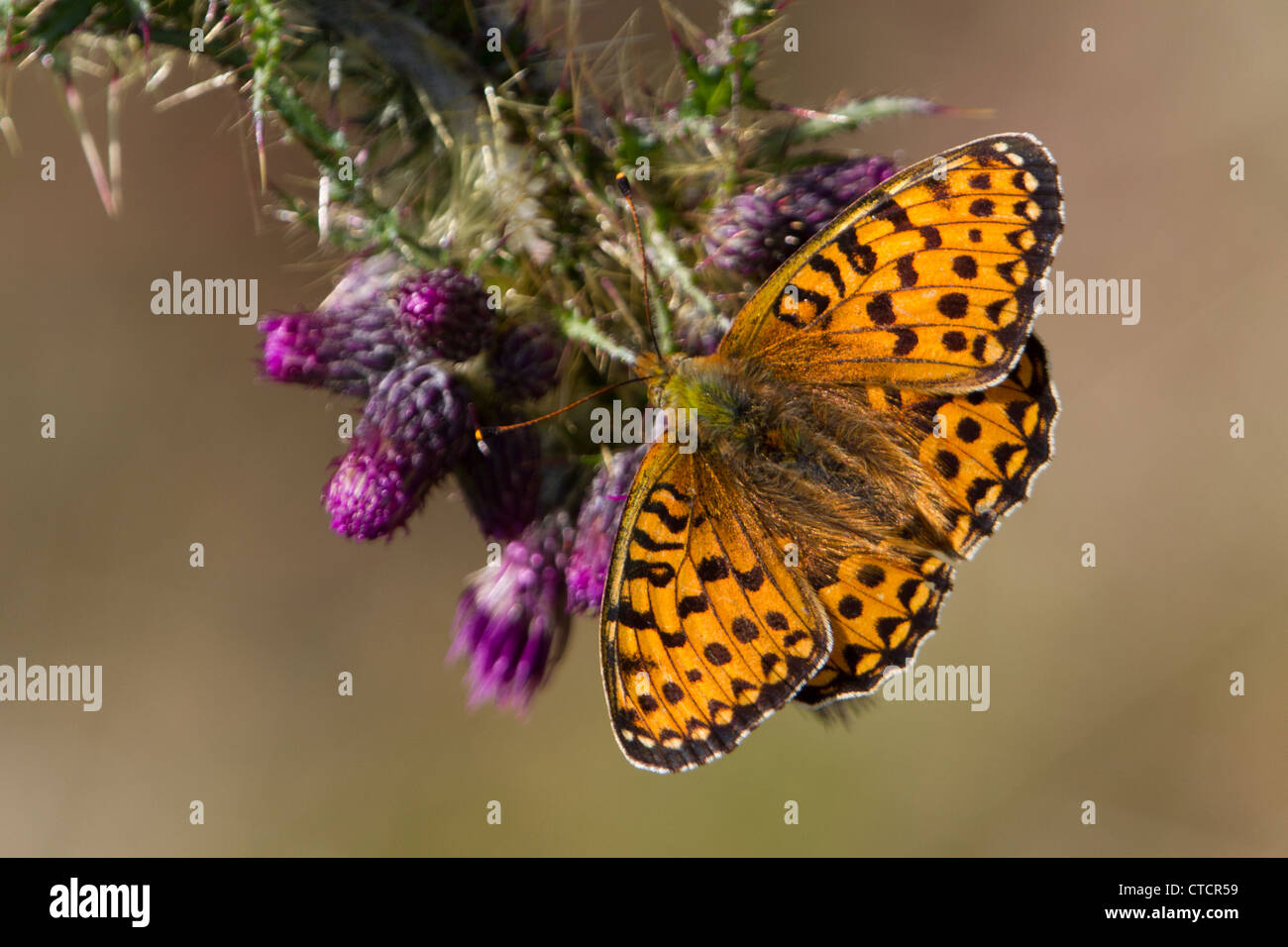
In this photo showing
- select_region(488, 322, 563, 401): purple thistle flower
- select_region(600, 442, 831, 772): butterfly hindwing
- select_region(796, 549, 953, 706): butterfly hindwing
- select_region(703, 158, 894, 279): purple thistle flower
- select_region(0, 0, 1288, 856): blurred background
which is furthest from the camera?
select_region(0, 0, 1288, 856): blurred background

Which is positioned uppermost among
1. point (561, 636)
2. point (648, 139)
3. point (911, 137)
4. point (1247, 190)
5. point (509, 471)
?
point (911, 137)

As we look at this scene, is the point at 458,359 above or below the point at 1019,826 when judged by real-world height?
above

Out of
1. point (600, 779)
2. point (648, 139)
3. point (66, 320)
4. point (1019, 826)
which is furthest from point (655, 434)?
point (66, 320)

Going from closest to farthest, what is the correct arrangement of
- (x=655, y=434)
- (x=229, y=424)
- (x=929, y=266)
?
(x=929, y=266)
(x=655, y=434)
(x=229, y=424)

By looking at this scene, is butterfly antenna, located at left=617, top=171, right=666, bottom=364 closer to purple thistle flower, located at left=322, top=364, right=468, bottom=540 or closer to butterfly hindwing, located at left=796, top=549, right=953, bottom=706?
purple thistle flower, located at left=322, top=364, right=468, bottom=540

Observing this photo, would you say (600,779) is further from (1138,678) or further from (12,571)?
(12,571)

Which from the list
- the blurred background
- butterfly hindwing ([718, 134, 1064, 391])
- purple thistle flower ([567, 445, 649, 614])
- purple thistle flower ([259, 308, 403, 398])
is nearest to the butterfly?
butterfly hindwing ([718, 134, 1064, 391])
